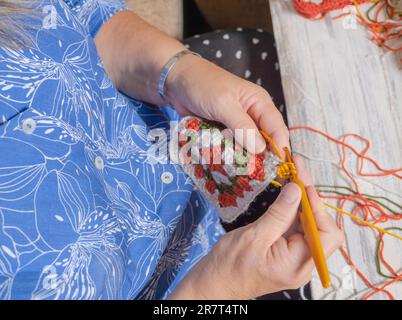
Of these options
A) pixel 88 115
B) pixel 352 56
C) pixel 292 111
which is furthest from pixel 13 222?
pixel 352 56

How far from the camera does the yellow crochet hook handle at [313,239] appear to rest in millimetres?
490

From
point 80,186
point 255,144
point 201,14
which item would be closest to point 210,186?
point 255,144

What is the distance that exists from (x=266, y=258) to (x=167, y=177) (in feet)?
0.81

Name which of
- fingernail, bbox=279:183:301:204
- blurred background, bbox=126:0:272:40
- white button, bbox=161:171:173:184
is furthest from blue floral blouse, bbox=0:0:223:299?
blurred background, bbox=126:0:272:40

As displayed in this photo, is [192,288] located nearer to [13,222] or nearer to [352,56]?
[13,222]

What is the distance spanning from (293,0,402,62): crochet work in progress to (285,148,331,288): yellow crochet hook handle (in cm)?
46

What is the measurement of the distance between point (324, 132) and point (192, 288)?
392mm

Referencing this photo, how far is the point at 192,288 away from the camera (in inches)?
22.1

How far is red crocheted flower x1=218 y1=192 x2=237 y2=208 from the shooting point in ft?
2.27

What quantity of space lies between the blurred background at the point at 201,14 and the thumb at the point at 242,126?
1.70ft

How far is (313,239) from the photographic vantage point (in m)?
0.50

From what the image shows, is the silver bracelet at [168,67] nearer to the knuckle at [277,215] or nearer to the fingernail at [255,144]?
the fingernail at [255,144]

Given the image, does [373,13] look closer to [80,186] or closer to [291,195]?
[291,195]

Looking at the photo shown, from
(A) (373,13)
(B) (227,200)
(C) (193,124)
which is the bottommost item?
(B) (227,200)
